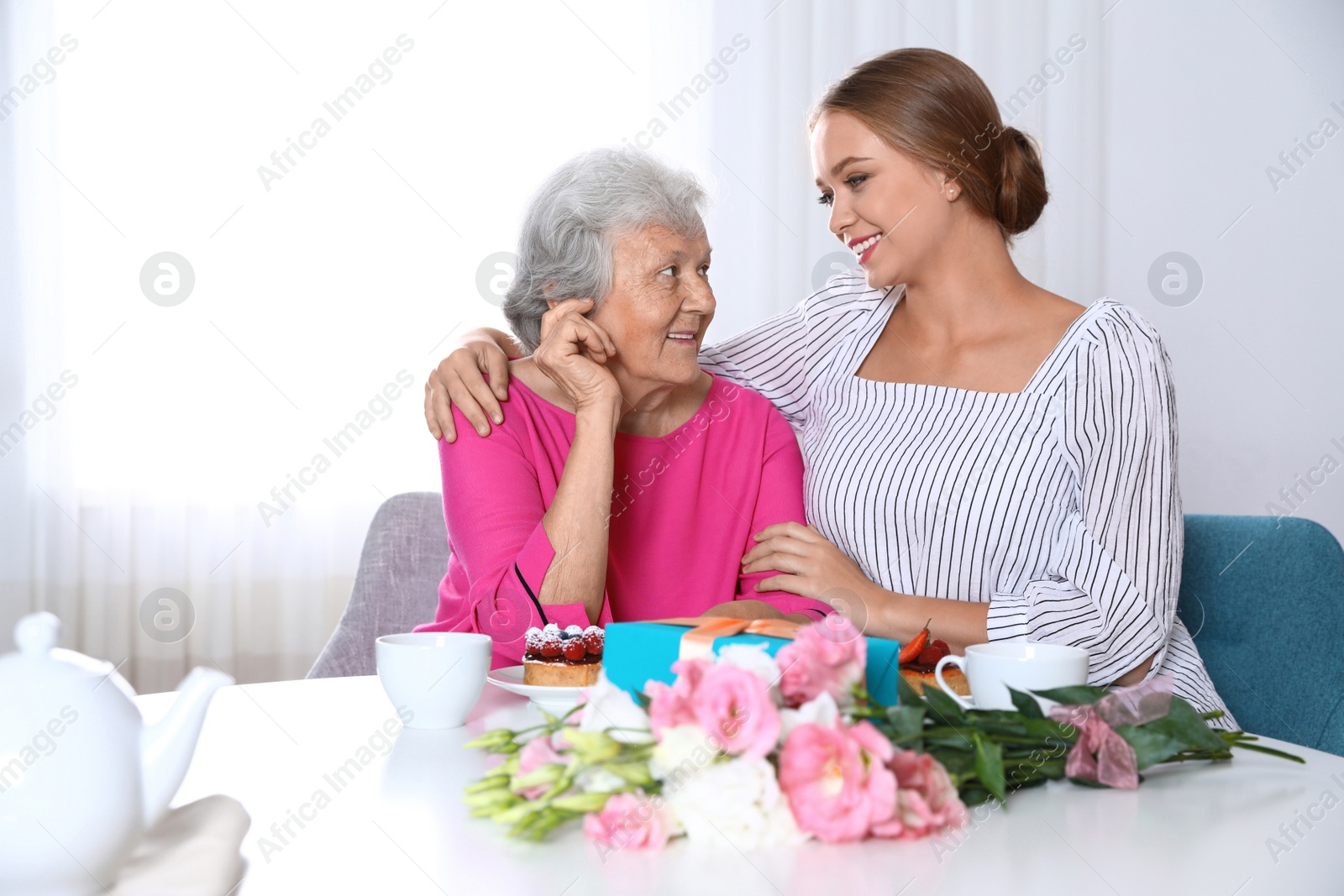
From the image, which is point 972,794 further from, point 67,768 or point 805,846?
point 67,768

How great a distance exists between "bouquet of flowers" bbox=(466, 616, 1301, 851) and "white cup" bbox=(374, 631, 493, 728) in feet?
0.89

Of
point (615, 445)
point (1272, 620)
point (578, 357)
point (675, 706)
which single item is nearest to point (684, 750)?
point (675, 706)

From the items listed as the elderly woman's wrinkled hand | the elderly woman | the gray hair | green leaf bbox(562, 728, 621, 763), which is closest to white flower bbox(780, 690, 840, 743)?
green leaf bbox(562, 728, 621, 763)

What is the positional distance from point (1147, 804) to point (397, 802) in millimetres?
578

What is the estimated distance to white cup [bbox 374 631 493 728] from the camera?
1.00 metres

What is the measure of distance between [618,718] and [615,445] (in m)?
1.07

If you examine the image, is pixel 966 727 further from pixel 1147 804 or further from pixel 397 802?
pixel 397 802

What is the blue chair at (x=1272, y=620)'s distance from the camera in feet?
5.08

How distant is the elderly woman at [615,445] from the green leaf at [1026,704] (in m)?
0.64

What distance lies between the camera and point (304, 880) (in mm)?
654

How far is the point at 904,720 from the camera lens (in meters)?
0.71

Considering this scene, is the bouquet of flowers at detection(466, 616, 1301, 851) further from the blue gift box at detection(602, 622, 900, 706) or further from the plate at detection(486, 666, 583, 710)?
the plate at detection(486, 666, 583, 710)

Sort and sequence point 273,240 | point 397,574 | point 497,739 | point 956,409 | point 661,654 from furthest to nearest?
point 273,240, point 397,574, point 956,409, point 661,654, point 497,739

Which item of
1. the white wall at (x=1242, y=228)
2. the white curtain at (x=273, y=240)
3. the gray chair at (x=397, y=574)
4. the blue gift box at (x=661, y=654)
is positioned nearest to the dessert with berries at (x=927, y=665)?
the blue gift box at (x=661, y=654)
